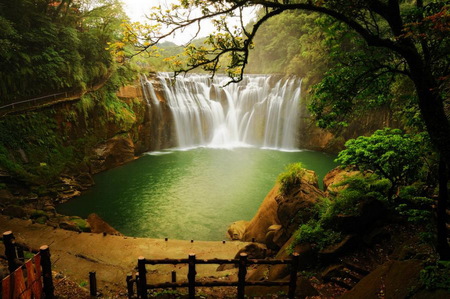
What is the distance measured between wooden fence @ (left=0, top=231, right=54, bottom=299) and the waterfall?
68.6 ft

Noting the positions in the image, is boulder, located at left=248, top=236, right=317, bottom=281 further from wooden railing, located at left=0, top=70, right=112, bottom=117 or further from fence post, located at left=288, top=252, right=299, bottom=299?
wooden railing, located at left=0, top=70, right=112, bottom=117

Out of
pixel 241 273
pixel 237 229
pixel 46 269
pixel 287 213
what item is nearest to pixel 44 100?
pixel 237 229

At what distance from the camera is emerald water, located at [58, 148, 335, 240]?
12.1m

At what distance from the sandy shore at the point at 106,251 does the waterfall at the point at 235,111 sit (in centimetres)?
1714

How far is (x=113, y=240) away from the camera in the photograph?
903 cm

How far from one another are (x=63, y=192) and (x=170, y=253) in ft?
30.6

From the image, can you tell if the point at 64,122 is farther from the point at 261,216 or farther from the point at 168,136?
the point at 261,216

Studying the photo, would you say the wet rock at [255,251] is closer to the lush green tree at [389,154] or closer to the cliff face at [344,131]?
the lush green tree at [389,154]

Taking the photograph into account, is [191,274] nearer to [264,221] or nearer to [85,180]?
[264,221]

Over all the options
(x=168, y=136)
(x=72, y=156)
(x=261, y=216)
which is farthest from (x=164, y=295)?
(x=168, y=136)

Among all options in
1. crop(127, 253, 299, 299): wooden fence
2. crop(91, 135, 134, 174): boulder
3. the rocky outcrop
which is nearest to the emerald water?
crop(91, 135, 134, 174): boulder

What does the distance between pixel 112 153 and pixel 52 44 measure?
835 centimetres

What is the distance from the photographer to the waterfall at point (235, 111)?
26.5m

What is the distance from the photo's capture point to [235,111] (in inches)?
1179
